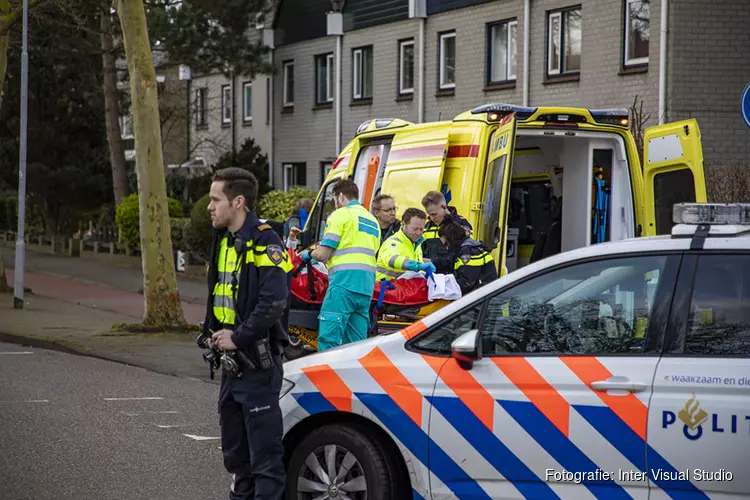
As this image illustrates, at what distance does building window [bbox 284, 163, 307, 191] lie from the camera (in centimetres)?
3284

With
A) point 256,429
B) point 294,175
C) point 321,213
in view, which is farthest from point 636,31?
point 256,429

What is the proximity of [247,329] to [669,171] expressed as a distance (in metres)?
5.88

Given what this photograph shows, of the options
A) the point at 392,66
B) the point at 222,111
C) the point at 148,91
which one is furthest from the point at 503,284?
the point at 222,111

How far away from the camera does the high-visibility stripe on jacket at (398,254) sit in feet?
34.1

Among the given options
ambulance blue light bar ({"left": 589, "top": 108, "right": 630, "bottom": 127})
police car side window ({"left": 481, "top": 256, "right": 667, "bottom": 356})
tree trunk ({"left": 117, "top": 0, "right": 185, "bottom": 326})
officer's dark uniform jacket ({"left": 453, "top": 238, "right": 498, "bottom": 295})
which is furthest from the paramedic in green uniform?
tree trunk ({"left": 117, "top": 0, "right": 185, "bottom": 326})

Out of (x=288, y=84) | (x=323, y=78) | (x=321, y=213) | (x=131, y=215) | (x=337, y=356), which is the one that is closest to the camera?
(x=337, y=356)

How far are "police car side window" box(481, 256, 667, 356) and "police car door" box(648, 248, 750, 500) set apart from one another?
0.17 meters

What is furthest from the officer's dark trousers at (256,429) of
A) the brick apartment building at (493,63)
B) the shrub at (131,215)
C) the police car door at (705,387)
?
the shrub at (131,215)

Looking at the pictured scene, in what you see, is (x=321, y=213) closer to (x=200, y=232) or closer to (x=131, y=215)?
(x=200, y=232)

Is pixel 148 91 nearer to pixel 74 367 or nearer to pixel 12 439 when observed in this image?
pixel 74 367

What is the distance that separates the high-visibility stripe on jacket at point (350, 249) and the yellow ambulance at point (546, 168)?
4.42 ft

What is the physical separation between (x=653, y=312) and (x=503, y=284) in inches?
28.6

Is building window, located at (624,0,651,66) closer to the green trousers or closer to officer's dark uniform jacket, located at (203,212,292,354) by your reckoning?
the green trousers

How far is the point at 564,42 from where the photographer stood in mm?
23031
